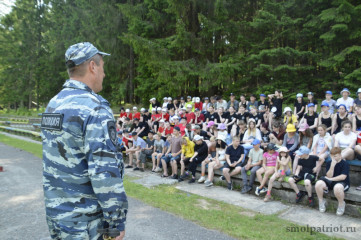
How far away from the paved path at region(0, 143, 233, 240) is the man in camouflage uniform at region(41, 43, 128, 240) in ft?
5.30

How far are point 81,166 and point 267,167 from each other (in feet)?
19.0

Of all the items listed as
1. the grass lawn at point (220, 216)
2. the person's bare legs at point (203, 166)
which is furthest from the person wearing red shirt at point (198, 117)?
the grass lawn at point (220, 216)

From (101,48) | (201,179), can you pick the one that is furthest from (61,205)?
(101,48)

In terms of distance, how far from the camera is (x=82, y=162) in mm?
1721

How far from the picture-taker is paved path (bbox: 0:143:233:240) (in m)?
4.04

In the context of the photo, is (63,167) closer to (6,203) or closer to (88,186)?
(88,186)

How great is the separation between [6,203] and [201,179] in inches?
186

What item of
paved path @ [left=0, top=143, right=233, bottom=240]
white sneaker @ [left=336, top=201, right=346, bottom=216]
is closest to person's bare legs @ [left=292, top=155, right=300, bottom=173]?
white sneaker @ [left=336, top=201, right=346, bottom=216]

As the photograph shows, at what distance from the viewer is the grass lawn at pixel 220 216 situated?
421 cm

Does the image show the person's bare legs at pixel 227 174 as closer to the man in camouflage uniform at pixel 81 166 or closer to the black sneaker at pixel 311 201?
the black sneaker at pixel 311 201

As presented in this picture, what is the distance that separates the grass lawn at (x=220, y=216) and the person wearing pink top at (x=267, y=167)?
1212 mm

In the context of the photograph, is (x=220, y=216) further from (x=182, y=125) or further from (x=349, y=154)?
(x=182, y=125)

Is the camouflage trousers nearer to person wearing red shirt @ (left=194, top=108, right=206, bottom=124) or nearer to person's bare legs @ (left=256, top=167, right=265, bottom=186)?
person's bare legs @ (left=256, top=167, right=265, bottom=186)

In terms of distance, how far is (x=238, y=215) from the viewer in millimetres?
5039
